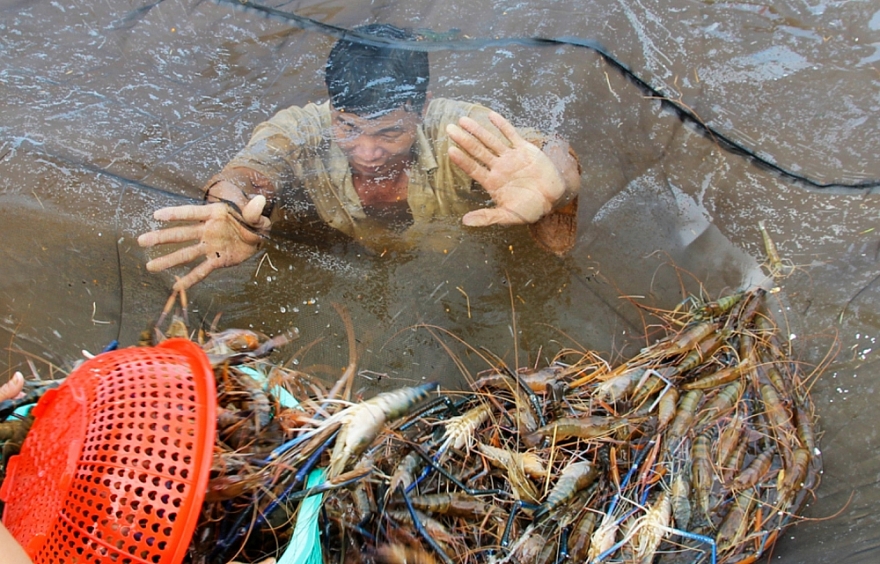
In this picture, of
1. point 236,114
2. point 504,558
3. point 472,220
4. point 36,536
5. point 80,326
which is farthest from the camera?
point 80,326

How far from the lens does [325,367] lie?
3.23 metres

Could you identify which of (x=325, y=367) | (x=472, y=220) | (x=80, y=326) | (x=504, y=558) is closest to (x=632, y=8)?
(x=472, y=220)

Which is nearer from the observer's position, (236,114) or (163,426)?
(163,426)

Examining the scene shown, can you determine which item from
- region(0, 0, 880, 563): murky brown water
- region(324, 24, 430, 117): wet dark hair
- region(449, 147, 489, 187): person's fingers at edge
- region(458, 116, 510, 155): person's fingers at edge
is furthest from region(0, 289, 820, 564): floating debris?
region(324, 24, 430, 117): wet dark hair

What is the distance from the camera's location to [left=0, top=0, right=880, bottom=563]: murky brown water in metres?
2.96

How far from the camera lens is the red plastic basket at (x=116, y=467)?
1505 millimetres

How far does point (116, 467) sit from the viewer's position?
1547mm

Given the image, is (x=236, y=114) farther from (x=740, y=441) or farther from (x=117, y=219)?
(x=740, y=441)

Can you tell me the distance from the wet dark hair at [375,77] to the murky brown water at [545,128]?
0.13 meters

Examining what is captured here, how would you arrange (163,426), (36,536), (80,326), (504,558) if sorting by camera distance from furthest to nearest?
(80,326)
(504,558)
(163,426)
(36,536)

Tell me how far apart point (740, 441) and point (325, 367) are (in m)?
2.49

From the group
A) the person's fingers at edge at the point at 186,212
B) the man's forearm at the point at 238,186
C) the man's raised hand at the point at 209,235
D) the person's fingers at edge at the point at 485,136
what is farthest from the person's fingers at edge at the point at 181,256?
the person's fingers at edge at the point at 485,136

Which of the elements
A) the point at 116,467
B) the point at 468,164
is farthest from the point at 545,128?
the point at 116,467

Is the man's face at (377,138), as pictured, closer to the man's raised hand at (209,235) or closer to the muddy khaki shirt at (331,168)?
the muddy khaki shirt at (331,168)
